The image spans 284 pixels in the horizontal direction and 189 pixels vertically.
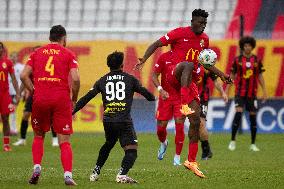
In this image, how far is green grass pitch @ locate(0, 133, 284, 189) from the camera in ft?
42.2

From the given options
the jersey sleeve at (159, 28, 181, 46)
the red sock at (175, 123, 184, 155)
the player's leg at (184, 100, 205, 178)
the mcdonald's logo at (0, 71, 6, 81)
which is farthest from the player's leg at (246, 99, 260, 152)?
the player's leg at (184, 100, 205, 178)

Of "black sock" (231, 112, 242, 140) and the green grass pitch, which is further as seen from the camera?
"black sock" (231, 112, 242, 140)

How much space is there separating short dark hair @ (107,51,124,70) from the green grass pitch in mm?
1627

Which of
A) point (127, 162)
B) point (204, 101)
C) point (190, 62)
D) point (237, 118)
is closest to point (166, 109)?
point (204, 101)

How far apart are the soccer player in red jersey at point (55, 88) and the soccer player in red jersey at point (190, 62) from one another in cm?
176

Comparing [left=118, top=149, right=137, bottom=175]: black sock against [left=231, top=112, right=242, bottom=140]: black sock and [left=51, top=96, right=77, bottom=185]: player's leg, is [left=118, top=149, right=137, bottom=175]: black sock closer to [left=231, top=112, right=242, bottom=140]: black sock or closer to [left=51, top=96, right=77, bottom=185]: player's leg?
[left=51, top=96, right=77, bottom=185]: player's leg

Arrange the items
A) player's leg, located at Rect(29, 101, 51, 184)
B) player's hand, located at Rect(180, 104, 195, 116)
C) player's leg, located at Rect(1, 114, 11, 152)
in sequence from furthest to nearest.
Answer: player's leg, located at Rect(1, 114, 11, 152), player's hand, located at Rect(180, 104, 195, 116), player's leg, located at Rect(29, 101, 51, 184)

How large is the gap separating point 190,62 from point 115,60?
1671 mm

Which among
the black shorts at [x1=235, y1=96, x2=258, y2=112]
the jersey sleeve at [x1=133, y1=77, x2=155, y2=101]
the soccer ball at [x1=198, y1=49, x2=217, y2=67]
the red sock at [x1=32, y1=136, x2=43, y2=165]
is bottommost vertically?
the black shorts at [x1=235, y1=96, x2=258, y2=112]

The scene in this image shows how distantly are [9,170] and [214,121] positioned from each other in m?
11.9

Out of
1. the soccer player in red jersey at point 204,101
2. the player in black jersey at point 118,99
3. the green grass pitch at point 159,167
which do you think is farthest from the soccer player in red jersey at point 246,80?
the player in black jersey at point 118,99

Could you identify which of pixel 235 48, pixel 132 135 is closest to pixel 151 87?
pixel 235 48

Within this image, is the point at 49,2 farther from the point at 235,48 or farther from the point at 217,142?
the point at 217,142

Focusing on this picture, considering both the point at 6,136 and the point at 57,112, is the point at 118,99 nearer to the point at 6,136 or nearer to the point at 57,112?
the point at 57,112
